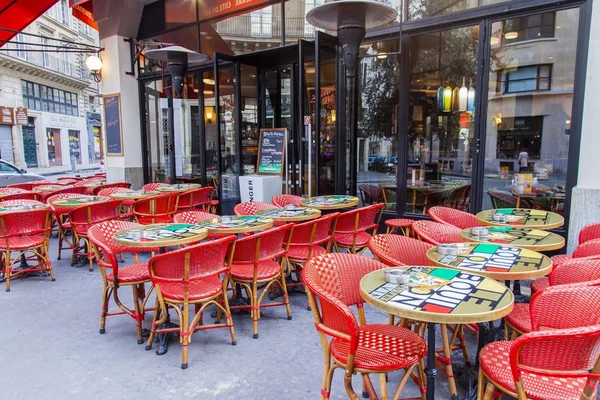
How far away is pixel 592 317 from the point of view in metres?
1.88

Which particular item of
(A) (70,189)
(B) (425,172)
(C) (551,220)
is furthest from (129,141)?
(C) (551,220)

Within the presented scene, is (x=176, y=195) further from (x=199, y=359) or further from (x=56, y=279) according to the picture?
(x=199, y=359)

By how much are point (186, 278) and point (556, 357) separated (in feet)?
7.36

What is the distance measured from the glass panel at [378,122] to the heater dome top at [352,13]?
1683 mm

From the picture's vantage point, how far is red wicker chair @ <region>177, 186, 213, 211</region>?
7.13 metres

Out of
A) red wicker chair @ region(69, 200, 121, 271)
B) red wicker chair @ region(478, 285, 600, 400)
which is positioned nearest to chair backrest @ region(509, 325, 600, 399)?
red wicker chair @ region(478, 285, 600, 400)

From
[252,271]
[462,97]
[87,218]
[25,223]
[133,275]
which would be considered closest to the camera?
[133,275]

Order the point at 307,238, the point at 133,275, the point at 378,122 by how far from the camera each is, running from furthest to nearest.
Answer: the point at 378,122
the point at 307,238
the point at 133,275

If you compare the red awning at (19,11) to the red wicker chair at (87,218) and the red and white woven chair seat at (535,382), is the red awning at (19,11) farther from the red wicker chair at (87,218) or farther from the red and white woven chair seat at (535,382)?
the red and white woven chair seat at (535,382)

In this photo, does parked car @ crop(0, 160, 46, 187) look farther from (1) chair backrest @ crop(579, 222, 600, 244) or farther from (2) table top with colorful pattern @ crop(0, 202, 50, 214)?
(1) chair backrest @ crop(579, 222, 600, 244)

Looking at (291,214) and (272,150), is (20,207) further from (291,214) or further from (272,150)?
(272,150)

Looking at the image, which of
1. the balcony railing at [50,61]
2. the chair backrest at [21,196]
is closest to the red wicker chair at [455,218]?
the chair backrest at [21,196]

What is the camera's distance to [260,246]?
138 inches

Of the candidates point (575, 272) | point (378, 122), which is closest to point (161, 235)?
point (575, 272)
